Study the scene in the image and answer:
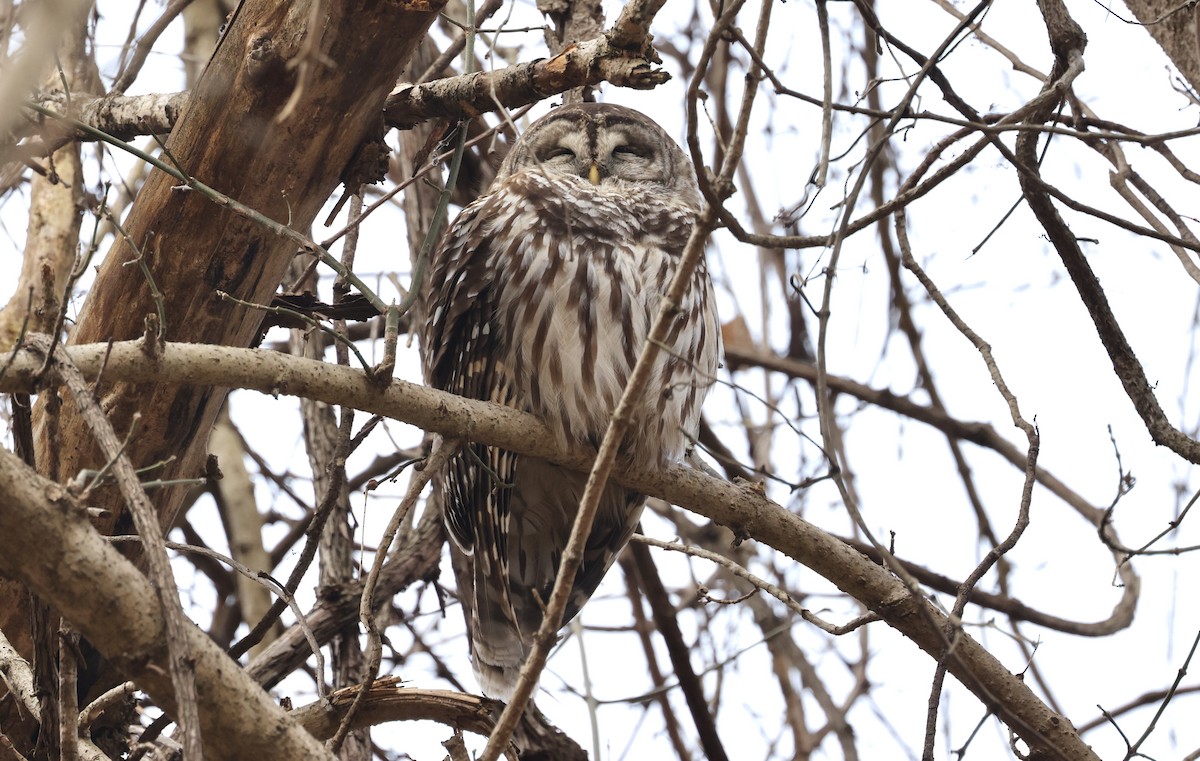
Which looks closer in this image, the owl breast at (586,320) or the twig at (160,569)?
the twig at (160,569)

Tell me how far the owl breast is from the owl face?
661mm

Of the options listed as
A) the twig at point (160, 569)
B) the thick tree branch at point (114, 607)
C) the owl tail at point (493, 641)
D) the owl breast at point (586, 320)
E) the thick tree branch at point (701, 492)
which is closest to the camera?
the twig at point (160, 569)

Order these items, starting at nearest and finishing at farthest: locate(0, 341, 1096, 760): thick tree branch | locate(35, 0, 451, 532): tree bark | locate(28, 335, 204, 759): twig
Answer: locate(28, 335, 204, 759): twig, locate(0, 341, 1096, 760): thick tree branch, locate(35, 0, 451, 532): tree bark

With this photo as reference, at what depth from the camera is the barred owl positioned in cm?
351

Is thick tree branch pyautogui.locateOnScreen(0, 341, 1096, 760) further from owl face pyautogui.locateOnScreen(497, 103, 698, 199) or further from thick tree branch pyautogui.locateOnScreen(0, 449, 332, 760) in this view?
owl face pyautogui.locateOnScreen(497, 103, 698, 199)

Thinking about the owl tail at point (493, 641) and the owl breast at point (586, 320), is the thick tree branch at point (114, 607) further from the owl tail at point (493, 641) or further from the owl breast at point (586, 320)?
the owl tail at point (493, 641)

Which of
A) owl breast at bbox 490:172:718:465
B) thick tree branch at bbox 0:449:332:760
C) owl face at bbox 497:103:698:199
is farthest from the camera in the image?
owl face at bbox 497:103:698:199

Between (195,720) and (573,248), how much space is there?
6.95 ft

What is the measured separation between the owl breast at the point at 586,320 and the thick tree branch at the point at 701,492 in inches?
7.4

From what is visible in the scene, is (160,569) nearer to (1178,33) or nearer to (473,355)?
(473,355)

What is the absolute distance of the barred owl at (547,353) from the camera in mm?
3508

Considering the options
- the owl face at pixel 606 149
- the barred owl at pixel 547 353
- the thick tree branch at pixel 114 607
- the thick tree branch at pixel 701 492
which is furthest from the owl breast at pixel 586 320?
the thick tree branch at pixel 114 607

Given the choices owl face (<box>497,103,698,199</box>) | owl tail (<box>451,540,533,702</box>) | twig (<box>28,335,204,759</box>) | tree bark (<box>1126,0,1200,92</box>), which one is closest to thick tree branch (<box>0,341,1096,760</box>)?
twig (<box>28,335,204,759</box>)

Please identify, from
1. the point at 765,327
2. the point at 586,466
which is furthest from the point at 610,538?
the point at 765,327
